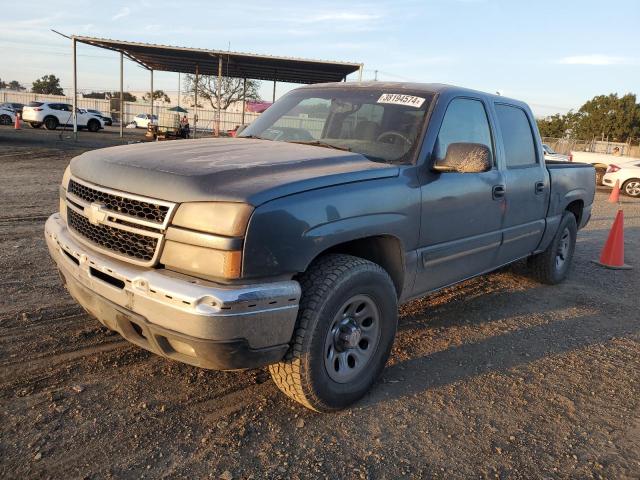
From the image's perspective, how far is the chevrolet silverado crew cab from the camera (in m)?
2.36

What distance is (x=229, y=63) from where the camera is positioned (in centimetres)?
2436

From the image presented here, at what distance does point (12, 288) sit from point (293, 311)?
10.4ft

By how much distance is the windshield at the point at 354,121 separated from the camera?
139 inches

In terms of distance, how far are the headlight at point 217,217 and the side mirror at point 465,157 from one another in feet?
5.14

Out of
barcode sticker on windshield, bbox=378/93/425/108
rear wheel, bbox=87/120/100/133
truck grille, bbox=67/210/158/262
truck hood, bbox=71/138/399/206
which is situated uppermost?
barcode sticker on windshield, bbox=378/93/425/108

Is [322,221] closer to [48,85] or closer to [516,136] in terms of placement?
[516,136]

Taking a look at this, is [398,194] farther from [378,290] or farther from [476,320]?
[476,320]

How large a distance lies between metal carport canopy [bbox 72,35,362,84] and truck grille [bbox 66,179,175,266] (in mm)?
18391

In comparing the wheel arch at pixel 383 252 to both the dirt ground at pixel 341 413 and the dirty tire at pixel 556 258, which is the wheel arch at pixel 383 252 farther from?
the dirty tire at pixel 556 258

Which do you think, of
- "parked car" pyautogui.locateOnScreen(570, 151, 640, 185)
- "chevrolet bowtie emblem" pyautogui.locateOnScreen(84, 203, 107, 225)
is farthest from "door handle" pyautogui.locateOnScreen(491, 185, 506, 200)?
"parked car" pyautogui.locateOnScreen(570, 151, 640, 185)

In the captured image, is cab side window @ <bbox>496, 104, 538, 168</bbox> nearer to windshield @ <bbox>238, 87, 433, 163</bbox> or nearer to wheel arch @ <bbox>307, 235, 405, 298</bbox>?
windshield @ <bbox>238, 87, 433, 163</bbox>

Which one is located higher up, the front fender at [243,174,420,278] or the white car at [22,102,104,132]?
the front fender at [243,174,420,278]

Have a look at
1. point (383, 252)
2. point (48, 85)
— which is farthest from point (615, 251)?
point (48, 85)

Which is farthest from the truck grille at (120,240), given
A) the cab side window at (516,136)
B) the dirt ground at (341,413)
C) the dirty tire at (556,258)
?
the dirty tire at (556,258)
